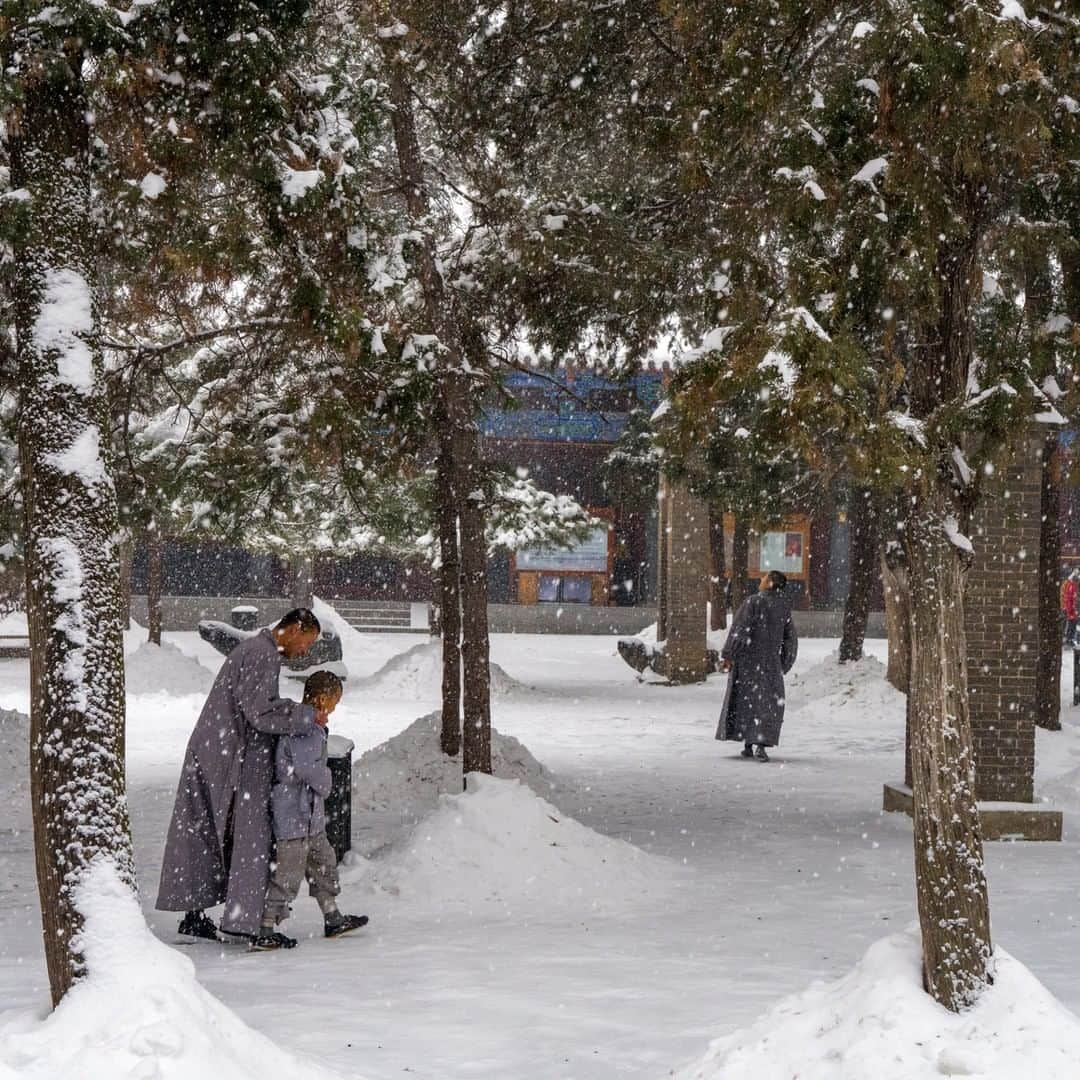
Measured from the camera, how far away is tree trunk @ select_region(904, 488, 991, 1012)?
14.3 ft

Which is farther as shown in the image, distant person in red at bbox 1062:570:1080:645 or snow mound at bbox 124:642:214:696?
distant person in red at bbox 1062:570:1080:645

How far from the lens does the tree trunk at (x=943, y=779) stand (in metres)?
4.36

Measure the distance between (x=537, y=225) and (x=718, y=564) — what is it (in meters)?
19.5

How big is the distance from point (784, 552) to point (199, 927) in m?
33.8

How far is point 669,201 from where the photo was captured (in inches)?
403

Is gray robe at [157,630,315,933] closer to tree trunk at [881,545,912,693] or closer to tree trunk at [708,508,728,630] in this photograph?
tree trunk at [881,545,912,693]

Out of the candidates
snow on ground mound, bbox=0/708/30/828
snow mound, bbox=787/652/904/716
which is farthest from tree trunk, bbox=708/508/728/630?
snow on ground mound, bbox=0/708/30/828

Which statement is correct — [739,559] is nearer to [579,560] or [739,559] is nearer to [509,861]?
[579,560]

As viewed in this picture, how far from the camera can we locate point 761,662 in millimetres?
13594

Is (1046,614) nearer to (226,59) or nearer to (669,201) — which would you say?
(669,201)

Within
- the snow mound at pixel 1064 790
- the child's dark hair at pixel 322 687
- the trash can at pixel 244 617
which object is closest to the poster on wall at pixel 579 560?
the trash can at pixel 244 617

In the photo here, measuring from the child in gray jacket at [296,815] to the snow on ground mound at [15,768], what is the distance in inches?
166

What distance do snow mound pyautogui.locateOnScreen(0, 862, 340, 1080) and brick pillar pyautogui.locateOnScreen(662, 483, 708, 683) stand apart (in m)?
18.2

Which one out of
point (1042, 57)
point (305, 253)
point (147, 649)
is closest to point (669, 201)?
point (305, 253)
